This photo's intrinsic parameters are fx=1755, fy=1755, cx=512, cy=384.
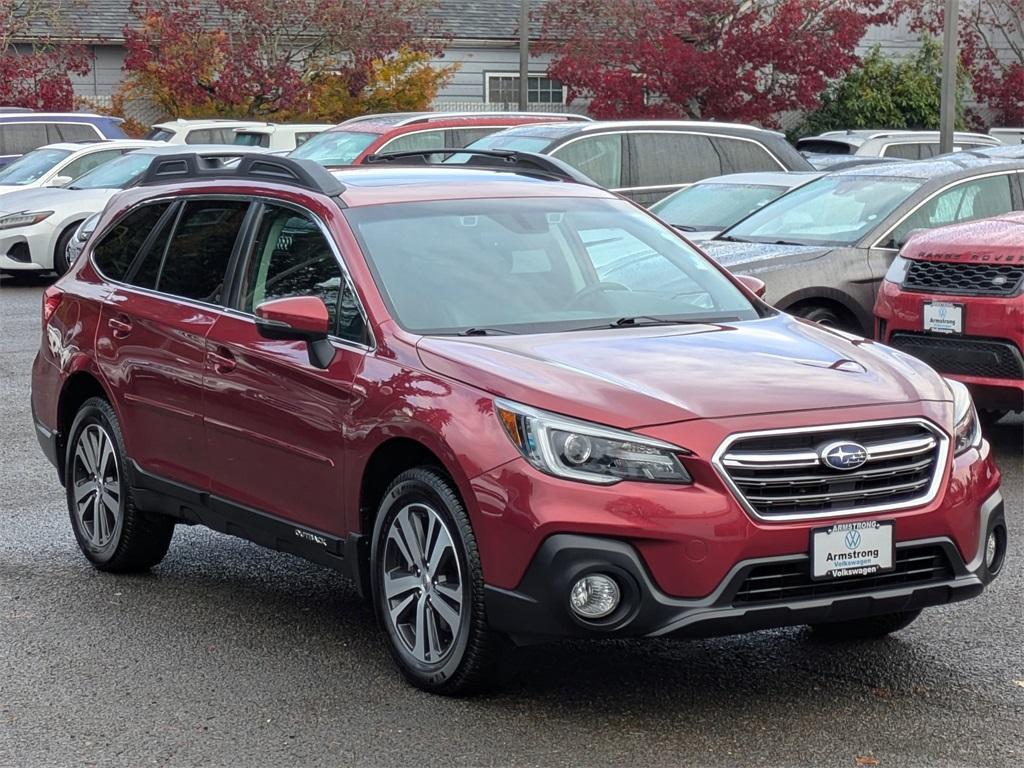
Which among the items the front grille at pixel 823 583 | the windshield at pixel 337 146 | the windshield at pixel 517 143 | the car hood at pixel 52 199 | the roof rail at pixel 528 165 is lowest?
the car hood at pixel 52 199

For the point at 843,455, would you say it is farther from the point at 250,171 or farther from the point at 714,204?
the point at 714,204

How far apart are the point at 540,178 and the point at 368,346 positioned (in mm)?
1562

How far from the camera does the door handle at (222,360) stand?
642 cm

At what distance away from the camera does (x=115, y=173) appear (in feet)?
69.1

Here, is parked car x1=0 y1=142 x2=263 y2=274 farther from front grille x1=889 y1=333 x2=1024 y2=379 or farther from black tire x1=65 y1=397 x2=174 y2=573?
black tire x1=65 y1=397 x2=174 y2=573

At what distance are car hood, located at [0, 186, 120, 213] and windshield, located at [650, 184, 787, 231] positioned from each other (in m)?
8.13

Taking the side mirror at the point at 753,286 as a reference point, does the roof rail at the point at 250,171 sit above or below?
above

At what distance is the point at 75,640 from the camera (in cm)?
632

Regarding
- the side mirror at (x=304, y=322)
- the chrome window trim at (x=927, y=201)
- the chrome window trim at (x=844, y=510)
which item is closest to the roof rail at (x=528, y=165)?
the side mirror at (x=304, y=322)

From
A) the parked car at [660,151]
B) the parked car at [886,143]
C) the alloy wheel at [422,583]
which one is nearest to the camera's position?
the alloy wheel at [422,583]

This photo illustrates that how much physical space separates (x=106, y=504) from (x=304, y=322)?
6.27ft

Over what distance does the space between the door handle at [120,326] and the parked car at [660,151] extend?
32.1ft

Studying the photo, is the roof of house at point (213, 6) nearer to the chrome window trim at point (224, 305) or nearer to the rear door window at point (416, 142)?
the rear door window at point (416, 142)

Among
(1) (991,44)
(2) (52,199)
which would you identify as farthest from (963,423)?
(1) (991,44)
